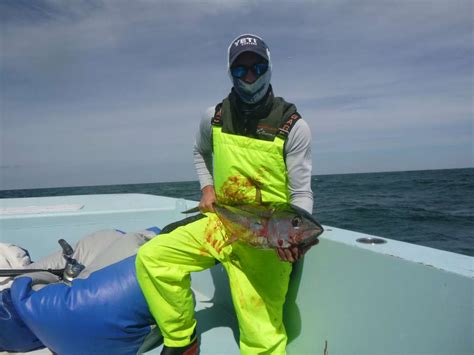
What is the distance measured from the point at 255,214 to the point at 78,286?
1208 mm

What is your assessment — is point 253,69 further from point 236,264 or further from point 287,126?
point 236,264

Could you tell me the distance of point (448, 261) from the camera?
5.05 ft

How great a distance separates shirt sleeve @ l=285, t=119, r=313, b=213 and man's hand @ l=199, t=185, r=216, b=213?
21.1 inches

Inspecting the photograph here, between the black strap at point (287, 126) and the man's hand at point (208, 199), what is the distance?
620 mm

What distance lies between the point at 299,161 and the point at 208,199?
0.67 m

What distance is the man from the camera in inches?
78.0

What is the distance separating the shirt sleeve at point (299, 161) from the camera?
6.68 ft

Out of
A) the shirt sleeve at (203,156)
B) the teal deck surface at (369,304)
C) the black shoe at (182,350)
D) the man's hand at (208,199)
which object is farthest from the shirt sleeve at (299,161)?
the black shoe at (182,350)

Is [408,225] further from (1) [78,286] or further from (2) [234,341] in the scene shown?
(1) [78,286]

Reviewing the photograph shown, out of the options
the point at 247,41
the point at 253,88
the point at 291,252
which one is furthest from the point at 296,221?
the point at 247,41

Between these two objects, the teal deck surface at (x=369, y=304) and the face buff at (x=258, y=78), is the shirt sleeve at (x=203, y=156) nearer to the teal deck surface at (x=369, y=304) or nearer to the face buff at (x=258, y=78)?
the face buff at (x=258, y=78)

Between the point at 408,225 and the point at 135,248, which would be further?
the point at 408,225

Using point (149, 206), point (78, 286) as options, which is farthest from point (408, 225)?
point (78, 286)

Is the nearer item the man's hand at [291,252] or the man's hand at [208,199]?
the man's hand at [291,252]
